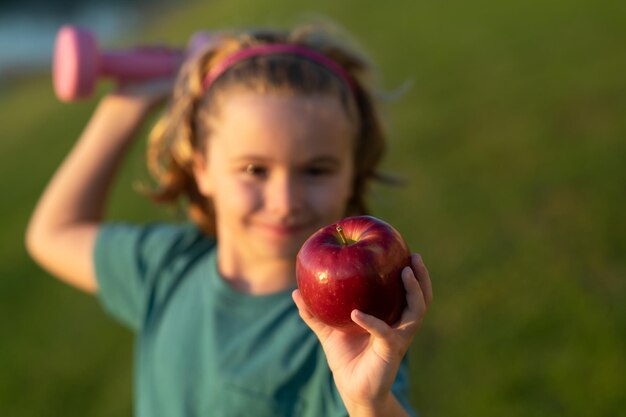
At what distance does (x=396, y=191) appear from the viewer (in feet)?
21.0

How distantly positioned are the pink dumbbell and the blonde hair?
5.4 inches

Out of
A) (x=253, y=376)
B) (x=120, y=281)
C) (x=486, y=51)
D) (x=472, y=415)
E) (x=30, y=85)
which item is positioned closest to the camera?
(x=253, y=376)

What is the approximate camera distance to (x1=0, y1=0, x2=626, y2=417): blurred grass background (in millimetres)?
4086

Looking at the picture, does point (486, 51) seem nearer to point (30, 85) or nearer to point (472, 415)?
point (472, 415)

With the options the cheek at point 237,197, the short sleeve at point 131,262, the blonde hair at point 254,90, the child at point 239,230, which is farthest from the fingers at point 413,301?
the short sleeve at point 131,262

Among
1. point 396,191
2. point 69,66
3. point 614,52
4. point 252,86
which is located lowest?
point 396,191

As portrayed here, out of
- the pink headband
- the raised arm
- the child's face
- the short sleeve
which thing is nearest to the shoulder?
the short sleeve

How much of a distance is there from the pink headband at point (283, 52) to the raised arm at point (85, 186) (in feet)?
1.44

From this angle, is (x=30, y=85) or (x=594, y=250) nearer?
(x=594, y=250)

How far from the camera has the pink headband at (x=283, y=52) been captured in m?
2.35

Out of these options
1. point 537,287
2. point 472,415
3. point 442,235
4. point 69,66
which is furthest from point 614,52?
point 69,66

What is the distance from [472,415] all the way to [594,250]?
1.39m

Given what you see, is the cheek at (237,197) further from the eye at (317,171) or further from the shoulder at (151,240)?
the shoulder at (151,240)

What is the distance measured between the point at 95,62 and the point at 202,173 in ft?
1.73
